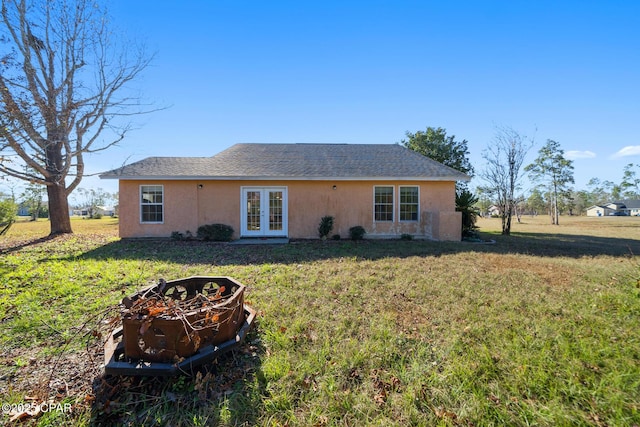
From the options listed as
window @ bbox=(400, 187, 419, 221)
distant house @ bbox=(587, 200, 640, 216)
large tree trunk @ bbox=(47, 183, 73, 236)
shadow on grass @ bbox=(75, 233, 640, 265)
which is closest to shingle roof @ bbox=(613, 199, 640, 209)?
distant house @ bbox=(587, 200, 640, 216)

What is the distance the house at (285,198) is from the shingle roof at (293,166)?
43 mm

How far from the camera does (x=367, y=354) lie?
2973 mm

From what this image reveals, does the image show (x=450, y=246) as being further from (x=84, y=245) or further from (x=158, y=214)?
(x=84, y=245)

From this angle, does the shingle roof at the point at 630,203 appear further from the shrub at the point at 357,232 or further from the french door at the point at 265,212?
the french door at the point at 265,212

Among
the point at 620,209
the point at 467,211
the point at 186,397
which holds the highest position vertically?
the point at 467,211

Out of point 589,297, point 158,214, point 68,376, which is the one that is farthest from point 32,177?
point 589,297

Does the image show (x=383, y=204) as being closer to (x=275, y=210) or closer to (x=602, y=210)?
(x=275, y=210)

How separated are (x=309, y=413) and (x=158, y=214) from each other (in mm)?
11522

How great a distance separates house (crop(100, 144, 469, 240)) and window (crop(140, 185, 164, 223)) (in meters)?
0.04

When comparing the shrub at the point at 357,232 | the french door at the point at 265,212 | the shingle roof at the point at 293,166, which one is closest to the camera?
the shingle roof at the point at 293,166

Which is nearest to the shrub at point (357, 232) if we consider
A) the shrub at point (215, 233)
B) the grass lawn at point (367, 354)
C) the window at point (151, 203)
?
the grass lawn at point (367, 354)

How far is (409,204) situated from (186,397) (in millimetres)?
11000

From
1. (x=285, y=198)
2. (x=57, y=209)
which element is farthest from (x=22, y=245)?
(x=285, y=198)

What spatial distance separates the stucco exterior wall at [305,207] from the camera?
1114 cm
